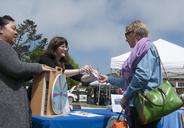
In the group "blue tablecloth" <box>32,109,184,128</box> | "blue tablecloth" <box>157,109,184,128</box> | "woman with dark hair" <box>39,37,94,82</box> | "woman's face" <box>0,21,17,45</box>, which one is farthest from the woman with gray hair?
"blue tablecloth" <box>157,109,184,128</box>

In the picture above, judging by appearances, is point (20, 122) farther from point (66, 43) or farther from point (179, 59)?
point (179, 59)

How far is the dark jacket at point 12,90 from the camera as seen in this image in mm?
2773

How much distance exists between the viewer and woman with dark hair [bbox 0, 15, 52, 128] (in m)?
2.78

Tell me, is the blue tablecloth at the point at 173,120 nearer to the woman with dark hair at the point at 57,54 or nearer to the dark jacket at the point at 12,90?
the woman with dark hair at the point at 57,54

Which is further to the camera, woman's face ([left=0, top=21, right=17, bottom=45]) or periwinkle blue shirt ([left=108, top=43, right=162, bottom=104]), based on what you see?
periwinkle blue shirt ([left=108, top=43, right=162, bottom=104])

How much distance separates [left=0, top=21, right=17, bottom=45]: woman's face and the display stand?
342mm

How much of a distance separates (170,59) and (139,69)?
6.82 meters

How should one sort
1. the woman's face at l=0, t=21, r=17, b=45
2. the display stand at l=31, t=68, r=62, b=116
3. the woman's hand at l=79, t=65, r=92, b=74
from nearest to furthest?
the woman's face at l=0, t=21, r=17, b=45, the display stand at l=31, t=68, r=62, b=116, the woman's hand at l=79, t=65, r=92, b=74

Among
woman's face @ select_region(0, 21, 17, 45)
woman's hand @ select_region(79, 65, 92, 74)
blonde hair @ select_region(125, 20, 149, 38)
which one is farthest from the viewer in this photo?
woman's hand @ select_region(79, 65, 92, 74)

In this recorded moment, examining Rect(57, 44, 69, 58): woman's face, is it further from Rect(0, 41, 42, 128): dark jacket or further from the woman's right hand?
Rect(0, 41, 42, 128): dark jacket

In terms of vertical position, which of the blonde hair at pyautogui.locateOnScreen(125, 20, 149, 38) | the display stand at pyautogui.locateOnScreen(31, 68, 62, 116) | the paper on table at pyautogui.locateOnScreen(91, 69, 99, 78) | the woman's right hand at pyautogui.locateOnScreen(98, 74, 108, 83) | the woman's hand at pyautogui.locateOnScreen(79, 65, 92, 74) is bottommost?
the display stand at pyautogui.locateOnScreen(31, 68, 62, 116)

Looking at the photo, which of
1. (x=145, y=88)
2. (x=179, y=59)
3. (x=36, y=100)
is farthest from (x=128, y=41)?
(x=179, y=59)

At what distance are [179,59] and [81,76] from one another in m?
6.30

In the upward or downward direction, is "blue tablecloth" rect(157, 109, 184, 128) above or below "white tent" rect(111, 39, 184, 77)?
below
